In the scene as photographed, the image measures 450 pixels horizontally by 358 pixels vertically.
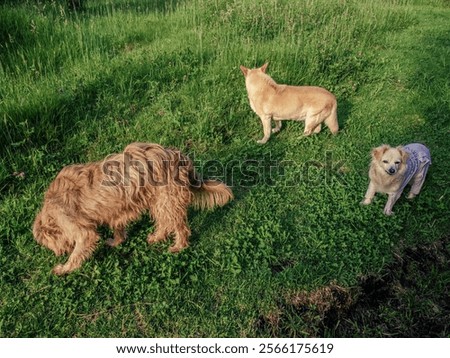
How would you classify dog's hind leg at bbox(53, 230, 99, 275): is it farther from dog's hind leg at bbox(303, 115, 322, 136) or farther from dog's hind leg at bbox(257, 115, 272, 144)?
dog's hind leg at bbox(303, 115, 322, 136)

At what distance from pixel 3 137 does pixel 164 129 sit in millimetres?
2158

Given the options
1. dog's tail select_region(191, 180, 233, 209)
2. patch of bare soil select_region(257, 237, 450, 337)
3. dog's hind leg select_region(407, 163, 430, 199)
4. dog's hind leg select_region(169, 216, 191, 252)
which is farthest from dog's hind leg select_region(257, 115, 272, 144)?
patch of bare soil select_region(257, 237, 450, 337)

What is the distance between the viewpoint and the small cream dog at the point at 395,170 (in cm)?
411

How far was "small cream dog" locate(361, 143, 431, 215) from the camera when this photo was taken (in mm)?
4105

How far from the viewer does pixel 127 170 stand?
3.43 metres

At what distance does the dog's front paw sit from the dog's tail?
1.46 meters

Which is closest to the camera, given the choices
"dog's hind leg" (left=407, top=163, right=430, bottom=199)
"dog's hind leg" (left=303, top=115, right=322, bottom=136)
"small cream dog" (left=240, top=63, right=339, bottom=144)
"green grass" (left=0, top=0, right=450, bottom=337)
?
"green grass" (left=0, top=0, right=450, bottom=337)

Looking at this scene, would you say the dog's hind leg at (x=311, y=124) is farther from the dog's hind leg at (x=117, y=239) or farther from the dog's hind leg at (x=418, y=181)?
the dog's hind leg at (x=117, y=239)

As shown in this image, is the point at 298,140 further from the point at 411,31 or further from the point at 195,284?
the point at 411,31

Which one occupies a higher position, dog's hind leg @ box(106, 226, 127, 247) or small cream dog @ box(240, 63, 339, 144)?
small cream dog @ box(240, 63, 339, 144)

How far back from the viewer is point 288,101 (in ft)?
17.5

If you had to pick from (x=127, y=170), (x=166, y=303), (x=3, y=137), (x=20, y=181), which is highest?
(x=127, y=170)

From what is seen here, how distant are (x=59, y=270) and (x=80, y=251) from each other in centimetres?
38
